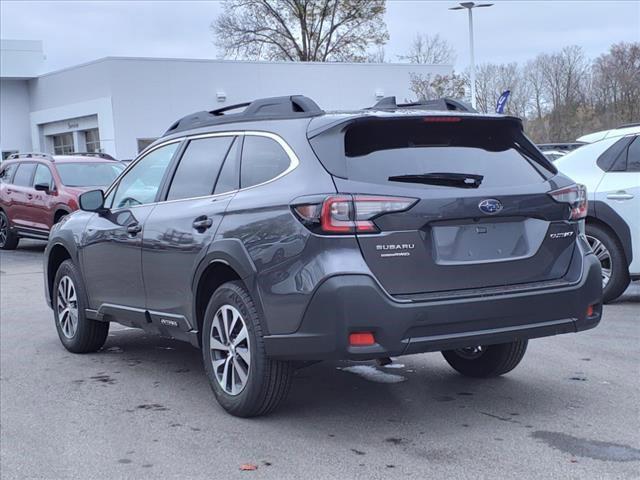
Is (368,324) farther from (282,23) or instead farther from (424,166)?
(282,23)

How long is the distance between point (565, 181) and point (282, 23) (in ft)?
176

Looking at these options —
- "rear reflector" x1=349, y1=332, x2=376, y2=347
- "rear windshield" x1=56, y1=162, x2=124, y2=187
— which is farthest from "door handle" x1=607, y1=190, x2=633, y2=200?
"rear windshield" x1=56, y1=162, x2=124, y2=187

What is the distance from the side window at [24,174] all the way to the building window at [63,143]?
22.7 meters

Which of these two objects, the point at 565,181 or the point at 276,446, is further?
the point at 565,181

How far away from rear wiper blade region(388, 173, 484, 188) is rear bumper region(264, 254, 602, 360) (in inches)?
24.9

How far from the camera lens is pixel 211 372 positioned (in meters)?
5.59

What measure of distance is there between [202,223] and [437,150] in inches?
60.9

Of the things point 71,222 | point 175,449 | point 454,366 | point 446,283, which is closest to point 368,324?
point 446,283

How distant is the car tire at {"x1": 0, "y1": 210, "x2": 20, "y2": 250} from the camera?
18.3 metres

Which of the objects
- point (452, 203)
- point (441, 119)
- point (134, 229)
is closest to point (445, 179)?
point (452, 203)

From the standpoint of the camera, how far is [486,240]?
4945 mm

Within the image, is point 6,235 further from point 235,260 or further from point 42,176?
point 235,260

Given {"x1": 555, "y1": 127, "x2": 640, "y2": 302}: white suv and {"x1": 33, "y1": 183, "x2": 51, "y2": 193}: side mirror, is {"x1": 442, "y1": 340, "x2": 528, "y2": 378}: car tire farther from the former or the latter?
{"x1": 33, "y1": 183, "x2": 51, "y2": 193}: side mirror

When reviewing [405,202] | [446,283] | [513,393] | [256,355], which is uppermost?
[405,202]
